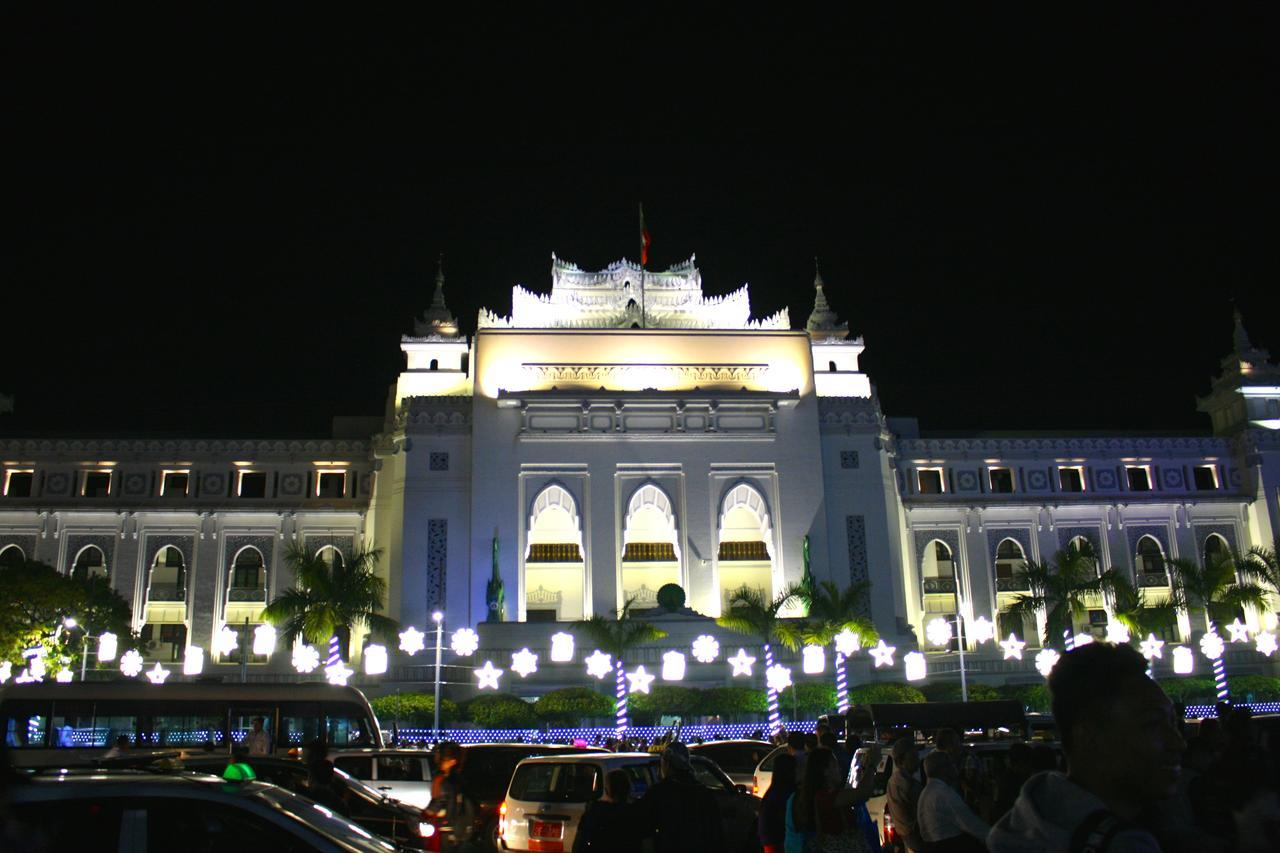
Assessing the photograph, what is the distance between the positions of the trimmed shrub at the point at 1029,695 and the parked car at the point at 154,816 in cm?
3755

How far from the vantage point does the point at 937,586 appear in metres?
53.6

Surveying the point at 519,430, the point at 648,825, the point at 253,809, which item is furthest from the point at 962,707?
the point at 519,430

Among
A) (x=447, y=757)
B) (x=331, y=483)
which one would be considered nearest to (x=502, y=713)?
(x=331, y=483)

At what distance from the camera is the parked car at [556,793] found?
497 inches

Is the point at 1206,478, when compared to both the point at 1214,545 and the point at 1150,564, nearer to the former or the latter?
the point at 1214,545

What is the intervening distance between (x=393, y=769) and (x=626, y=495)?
3186cm

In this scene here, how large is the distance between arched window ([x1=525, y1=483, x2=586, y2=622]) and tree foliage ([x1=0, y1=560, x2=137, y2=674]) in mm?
16785

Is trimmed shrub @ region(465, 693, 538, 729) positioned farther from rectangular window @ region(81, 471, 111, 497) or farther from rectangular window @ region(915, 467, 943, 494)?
rectangular window @ region(915, 467, 943, 494)

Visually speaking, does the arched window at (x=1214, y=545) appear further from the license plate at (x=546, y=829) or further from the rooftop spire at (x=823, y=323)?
the license plate at (x=546, y=829)

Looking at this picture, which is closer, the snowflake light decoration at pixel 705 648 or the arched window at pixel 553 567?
the snowflake light decoration at pixel 705 648

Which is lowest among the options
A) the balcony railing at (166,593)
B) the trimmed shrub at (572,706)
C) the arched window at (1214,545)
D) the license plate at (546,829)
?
the license plate at (546,829)

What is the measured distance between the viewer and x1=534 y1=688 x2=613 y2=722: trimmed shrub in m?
38.5

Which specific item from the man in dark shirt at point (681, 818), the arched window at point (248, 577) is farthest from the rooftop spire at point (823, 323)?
the man in dark shirt at point (681, 818)

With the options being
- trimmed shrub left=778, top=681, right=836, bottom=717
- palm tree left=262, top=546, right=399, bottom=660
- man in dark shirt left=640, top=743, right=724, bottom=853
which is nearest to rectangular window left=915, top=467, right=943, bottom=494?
trimmed shrub left=778, top=681, right=836, bottom=717
